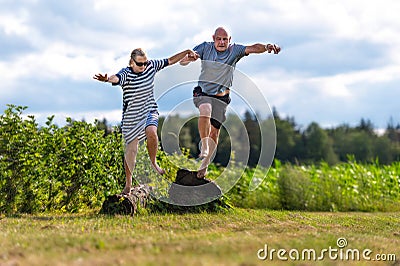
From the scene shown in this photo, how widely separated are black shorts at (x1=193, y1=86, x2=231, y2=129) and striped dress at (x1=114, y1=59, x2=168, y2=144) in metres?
0.81

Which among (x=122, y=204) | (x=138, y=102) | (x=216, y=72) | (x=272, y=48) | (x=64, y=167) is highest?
(x=272, y=48)

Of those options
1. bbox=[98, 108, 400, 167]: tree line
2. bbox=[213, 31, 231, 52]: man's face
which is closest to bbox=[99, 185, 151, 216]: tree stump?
bbox=[213, 31, 231, 52]: man's face

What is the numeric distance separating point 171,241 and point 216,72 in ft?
12.9

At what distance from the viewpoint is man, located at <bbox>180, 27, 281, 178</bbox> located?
920 centimetres

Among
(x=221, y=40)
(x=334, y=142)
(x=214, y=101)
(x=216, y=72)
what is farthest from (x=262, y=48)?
(x=334, y=142)

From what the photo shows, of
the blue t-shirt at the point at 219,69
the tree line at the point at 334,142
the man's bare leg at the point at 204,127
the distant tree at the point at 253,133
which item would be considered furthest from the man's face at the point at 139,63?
the tree line at the point at 334,142

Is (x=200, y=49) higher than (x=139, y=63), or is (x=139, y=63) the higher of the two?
(x=200, y=49)

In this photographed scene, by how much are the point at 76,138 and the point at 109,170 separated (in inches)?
35.2

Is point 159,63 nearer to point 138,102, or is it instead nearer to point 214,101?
point 138,102

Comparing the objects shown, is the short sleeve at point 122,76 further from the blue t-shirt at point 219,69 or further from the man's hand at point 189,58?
the blue t-shirt at point 219,69

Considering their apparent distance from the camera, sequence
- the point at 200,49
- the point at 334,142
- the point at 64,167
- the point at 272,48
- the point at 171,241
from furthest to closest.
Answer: the point at 334,142 < the point at 64,167 < the point at 200,49 < the point at 272,48 < the point at 171,241

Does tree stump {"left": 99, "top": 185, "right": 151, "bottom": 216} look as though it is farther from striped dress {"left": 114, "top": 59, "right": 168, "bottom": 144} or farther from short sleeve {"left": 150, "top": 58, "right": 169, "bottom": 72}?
short sleeve {"left": 150, "top": 58, "right": 169, "bottom": 72}

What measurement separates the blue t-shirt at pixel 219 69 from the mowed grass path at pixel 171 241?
2.17m

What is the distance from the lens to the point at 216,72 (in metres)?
9.21
